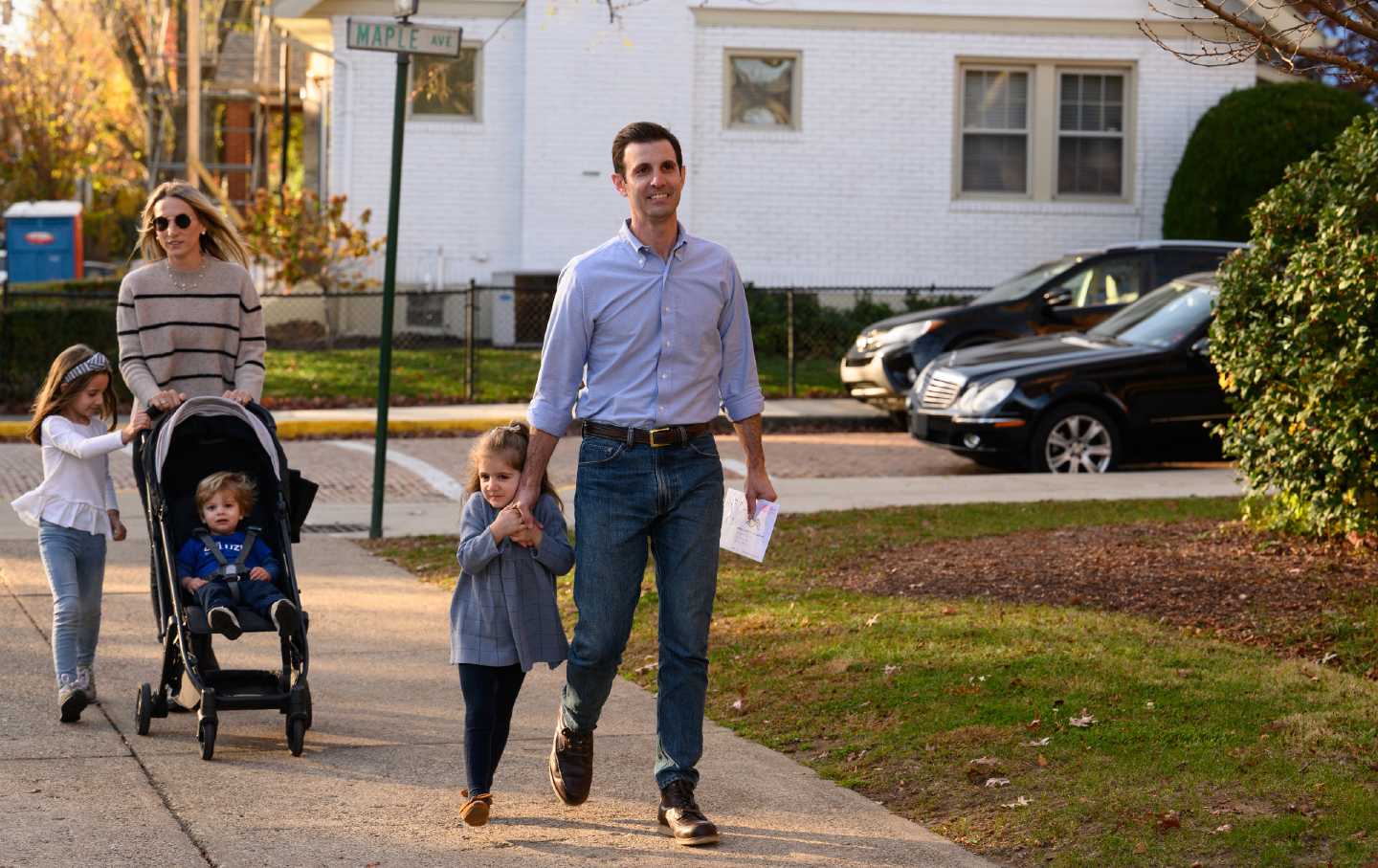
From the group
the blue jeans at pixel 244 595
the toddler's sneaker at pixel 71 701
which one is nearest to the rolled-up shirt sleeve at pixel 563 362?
the blue jeans at pixel 244 595

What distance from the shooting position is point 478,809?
5352 mm

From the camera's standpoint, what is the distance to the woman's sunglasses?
6762 mm

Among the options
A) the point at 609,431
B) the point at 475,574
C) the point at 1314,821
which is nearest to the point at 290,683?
the point at 475,574

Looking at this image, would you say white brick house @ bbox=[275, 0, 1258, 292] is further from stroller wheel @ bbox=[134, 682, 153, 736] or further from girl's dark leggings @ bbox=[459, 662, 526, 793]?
girl's dark leggings @ bbox=[459, 662, 526, 793]

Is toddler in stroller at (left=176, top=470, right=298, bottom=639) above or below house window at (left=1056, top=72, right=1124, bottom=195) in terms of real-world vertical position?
below

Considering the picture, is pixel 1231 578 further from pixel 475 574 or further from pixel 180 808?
pixel 180 808

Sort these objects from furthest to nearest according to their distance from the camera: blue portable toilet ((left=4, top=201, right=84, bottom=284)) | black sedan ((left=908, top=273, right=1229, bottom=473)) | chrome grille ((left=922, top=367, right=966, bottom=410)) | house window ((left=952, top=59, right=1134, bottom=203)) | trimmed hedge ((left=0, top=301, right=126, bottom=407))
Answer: blue portable toilet ((left=4, top=201, right=84, bottom=284))
house window ((left=952, top=59, right=1134, bottom=203))
trimmed hedge ((left=0, top=301, right=126, bottom=407))
chrome grille ((left=922, top=367, right=966, bottom=410))
black sedan ((left=908, top=273, right=1229, bottom=473))

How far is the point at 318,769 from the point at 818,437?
40.0 feet

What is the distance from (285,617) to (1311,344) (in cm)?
548

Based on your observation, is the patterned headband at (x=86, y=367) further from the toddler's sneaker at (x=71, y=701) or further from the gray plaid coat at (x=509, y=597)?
the gray plaid coat at (x=509, y=597)

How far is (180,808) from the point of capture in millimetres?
5516

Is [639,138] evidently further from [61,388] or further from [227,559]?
[61,388]

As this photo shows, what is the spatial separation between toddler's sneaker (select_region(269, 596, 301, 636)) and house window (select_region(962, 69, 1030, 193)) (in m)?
19.2

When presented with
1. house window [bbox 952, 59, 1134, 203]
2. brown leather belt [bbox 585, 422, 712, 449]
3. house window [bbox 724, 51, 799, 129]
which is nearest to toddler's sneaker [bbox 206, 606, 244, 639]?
brown leather belt [bbox 585, 422, 712, 449]
